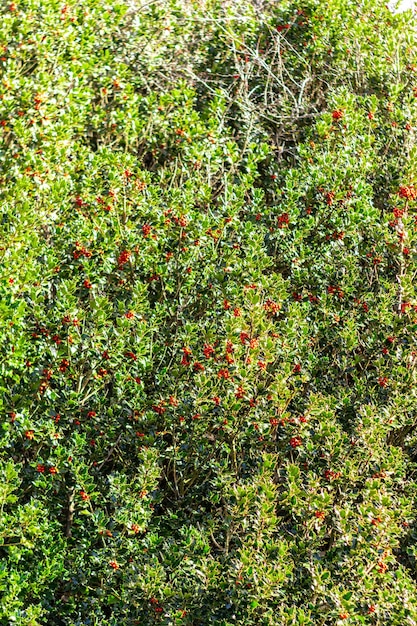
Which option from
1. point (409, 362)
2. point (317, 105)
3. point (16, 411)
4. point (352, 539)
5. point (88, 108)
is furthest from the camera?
point (317, 105)

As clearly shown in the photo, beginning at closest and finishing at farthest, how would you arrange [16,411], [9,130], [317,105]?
[16,411], [9,130], [317,105]

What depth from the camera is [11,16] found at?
543 centimetres

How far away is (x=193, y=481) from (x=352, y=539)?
34.3 inches

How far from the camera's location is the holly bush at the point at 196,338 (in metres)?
3.47

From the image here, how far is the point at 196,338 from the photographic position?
4113mm

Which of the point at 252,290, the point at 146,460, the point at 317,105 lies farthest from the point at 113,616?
the point at 317,105

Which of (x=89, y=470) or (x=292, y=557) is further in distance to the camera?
(x=89, y=470)

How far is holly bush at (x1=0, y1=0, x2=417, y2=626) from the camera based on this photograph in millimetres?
3469

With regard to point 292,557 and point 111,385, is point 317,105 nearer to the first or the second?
point 111,385

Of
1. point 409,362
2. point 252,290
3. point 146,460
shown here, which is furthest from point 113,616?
point 409,362

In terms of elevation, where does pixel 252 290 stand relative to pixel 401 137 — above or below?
below

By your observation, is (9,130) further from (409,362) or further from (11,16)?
(409,362)

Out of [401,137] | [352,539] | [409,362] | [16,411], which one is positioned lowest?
[16,411]

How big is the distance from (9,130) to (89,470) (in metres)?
2.27
